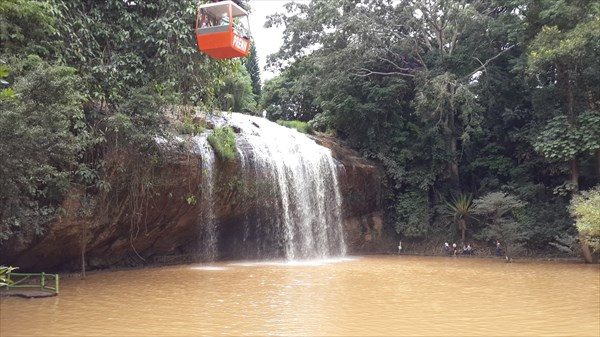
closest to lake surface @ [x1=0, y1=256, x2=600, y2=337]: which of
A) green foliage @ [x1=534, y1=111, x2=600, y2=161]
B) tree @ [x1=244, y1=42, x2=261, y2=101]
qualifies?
green foliage @ [x1=534, y1=111, x2=600, y2=161]

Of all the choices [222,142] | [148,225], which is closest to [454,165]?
[222,142]

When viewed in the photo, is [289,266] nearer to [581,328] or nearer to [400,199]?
[400,199]

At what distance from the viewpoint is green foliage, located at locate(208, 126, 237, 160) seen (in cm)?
1537

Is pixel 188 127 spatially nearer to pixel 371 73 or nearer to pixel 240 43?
pixel 240 43

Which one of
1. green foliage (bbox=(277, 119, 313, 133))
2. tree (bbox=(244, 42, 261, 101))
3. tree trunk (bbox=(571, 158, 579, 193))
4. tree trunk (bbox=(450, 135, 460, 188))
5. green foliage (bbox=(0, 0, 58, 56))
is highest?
tree (bbox=(244, 42, 261, 101))

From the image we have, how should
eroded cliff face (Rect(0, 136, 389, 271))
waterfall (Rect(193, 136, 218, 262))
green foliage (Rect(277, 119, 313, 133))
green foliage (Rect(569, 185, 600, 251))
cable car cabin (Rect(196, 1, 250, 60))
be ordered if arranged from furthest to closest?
green foliage (Rect(277, 119, 313, 133)) → waterfall (Rect(193, 136, 218, 262)) → green foliage (Rect(569, 185, 600, 251)) → eroded cliff face (Rect(0, 136, 389, 271)) → cable car cabin (Rect(196, 1, 250, 60))

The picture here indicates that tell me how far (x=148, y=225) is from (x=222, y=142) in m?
3.31

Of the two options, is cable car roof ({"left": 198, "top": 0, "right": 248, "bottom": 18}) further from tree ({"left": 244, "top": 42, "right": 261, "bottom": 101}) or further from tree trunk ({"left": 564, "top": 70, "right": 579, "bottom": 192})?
tree ({"left": 244, "top": 42, "right": 261, "bottom": 101})

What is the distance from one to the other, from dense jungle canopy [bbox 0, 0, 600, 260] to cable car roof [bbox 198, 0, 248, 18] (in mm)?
2302

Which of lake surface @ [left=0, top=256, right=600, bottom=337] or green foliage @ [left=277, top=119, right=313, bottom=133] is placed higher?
green foliage @ [left=277, top=119, right=313, bottom=133]

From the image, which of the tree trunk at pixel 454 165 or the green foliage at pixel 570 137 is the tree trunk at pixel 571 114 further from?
the tree trunk at pixel 454 165

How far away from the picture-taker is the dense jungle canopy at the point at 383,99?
32.3 feet

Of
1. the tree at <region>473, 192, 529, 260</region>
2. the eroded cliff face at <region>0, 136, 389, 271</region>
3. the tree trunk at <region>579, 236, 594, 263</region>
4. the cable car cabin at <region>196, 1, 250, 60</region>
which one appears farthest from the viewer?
the tree at <region>473, 192, 529, 260</region>

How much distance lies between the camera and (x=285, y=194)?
18.0 metres
